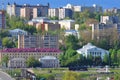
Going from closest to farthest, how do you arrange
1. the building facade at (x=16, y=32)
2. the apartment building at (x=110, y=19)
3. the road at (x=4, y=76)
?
the road at (x=4, y=76)
the building facade at (x=16, y=32)
the apartment building at (x=110, y=19)

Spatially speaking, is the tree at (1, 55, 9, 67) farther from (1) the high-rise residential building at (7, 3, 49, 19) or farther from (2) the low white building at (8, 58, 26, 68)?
(1) the high-rise residential building at (7, 3, 49, 19)

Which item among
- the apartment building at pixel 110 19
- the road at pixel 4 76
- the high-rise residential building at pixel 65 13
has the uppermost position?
the high-rise residential building at pixel 65 13

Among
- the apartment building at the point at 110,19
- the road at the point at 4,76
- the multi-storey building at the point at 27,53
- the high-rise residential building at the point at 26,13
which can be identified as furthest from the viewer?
the high-rise residential building at the point at 26,13

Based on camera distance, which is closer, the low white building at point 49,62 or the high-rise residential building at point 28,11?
the low white building at point 49,62

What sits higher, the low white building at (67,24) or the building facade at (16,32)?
the low white building at (67,24)

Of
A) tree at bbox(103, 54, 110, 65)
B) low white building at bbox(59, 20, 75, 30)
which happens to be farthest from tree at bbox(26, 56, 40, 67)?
low white building at bbox(59, 20, 75, 30)

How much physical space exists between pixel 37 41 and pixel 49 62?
345 centimetres

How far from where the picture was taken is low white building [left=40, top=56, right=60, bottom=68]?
25.0 m

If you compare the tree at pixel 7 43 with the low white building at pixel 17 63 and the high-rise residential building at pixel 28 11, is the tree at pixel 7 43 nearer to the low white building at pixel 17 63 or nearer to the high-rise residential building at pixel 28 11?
the low white building at pixel 17 63

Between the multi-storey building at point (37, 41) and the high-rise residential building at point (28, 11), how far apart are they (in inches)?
464

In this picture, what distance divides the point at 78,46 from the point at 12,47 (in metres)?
2.10

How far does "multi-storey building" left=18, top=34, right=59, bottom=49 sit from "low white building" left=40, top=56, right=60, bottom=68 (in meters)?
2.64

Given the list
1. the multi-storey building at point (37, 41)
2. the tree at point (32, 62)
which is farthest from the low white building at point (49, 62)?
the multi-storey building at point (37, 41)

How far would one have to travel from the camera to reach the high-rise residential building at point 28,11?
40969mm
